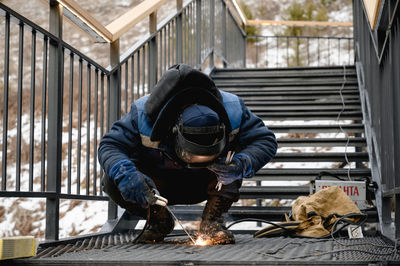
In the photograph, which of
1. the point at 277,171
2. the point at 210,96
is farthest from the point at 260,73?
the point at 210,96

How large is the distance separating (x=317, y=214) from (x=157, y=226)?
1.04m

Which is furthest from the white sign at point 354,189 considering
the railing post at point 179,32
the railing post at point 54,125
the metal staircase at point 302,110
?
the railing post at point 179,32

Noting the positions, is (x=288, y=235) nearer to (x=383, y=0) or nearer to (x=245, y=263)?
(x=383, y=0)

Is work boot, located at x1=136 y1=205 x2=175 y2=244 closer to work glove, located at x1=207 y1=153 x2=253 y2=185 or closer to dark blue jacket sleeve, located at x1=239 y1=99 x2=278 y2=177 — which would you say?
work glove, located at x1=207 y1=153 x2=253 y2=185

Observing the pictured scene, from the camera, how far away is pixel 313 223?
348 cm

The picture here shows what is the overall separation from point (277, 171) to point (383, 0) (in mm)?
1960

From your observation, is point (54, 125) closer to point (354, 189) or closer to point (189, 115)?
point (189, 115)

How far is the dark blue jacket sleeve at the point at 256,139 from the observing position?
2922 mm

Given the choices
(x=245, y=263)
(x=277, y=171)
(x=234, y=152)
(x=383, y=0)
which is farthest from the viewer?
(x=277, y=171)

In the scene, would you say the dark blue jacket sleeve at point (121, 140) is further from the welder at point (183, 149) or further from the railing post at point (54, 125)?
the railing post at point (54, 125)

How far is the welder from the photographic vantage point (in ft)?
8.45

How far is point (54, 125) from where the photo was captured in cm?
304

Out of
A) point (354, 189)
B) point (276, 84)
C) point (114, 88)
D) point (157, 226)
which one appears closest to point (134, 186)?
point (157, 226)

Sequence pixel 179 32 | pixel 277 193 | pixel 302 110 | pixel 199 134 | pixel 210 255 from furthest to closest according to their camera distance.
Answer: pixel 179 32
pixel 302 110
pixel 277 193
pixel 199 134
pixel 210 255
